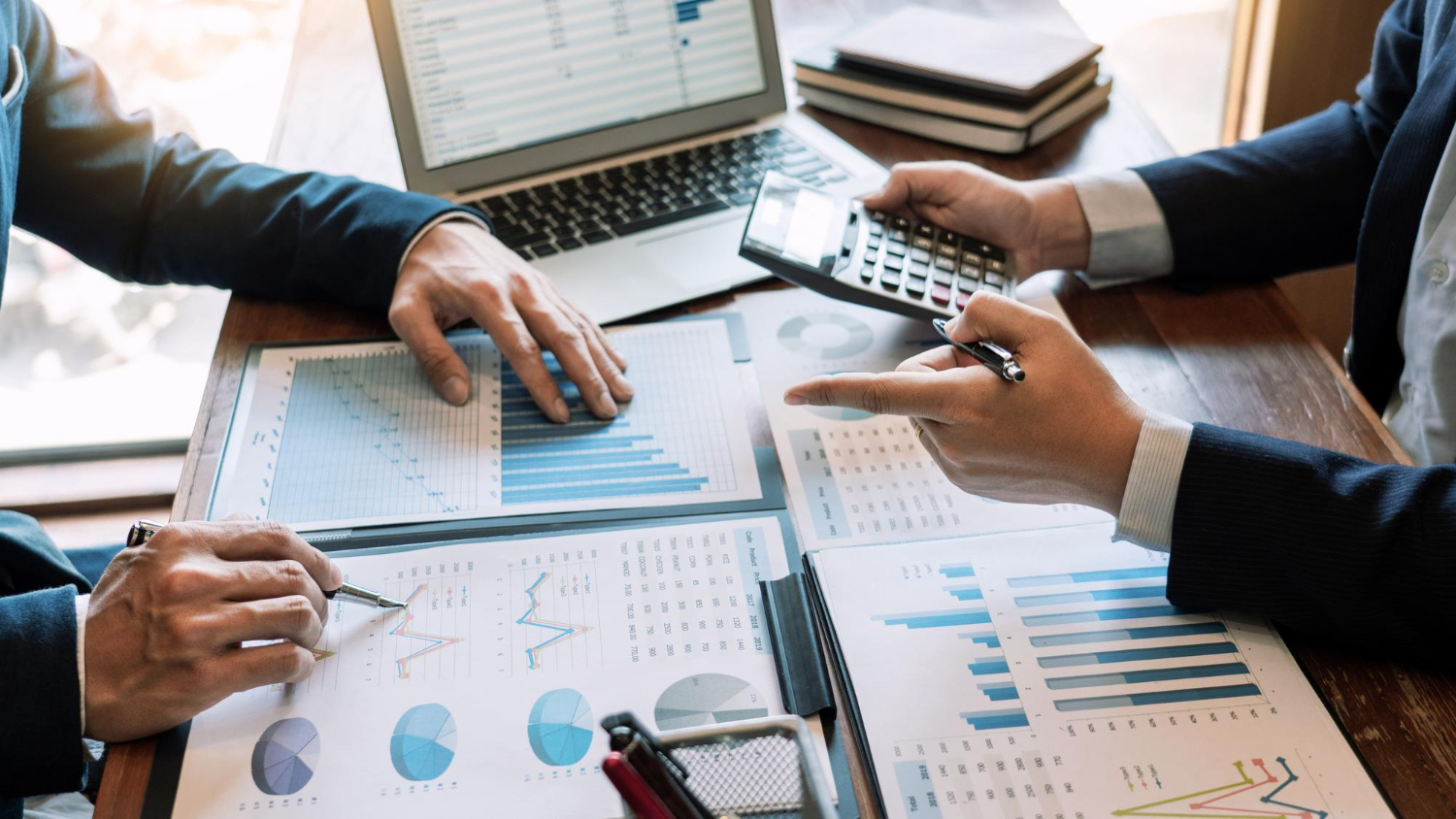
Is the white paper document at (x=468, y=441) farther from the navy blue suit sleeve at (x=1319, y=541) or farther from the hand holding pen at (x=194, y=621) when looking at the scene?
the navy blue suit sleeve at (x=1319, y=541)

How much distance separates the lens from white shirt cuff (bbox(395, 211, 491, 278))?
95cm

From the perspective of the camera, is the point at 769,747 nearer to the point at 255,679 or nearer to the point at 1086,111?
the point at 255,679

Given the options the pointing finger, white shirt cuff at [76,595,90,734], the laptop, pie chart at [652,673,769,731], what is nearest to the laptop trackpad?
the laptop

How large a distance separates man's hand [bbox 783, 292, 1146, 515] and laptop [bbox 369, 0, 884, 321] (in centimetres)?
32

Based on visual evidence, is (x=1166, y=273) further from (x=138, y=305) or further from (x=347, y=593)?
(x=138, y=305)

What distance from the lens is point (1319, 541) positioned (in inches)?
27.2

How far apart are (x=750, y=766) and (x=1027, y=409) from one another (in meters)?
0.32

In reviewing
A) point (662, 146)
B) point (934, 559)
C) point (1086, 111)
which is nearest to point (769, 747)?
point (934, 559)

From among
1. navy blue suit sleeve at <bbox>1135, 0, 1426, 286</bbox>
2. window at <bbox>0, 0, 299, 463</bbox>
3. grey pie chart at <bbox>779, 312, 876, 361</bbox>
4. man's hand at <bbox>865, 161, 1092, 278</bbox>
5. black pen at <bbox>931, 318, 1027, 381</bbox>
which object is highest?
navy blue suit sleeve at <bbox>1135, 0, 1426, 286</bbox>

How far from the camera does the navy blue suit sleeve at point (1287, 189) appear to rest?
39.6 inches

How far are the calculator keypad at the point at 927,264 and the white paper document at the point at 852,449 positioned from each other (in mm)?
44

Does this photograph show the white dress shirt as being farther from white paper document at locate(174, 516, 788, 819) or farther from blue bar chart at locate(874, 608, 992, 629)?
white paper document at locate(174, 516, 788, 819)

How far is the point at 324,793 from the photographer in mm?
600

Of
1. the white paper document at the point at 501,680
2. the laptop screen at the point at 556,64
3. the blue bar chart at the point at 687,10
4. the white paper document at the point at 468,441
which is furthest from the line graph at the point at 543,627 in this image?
the blue bar chart at the point at 687,10
